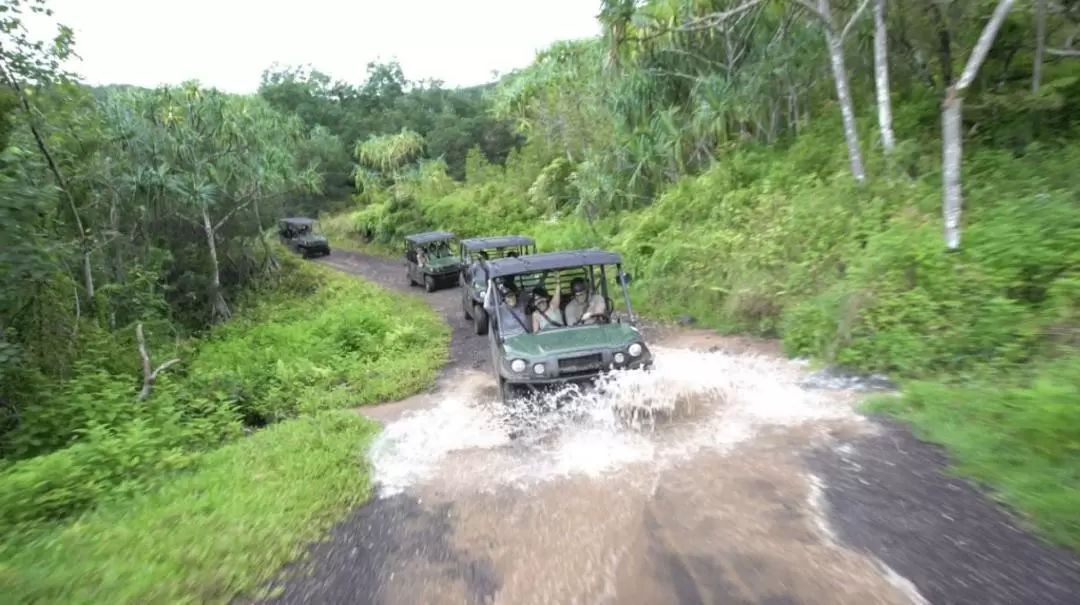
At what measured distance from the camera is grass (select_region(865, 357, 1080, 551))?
4.18 meters

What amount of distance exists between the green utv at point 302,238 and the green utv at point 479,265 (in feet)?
64.2

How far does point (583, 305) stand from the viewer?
8742 mm

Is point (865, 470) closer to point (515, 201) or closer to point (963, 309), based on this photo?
point (963, 309)

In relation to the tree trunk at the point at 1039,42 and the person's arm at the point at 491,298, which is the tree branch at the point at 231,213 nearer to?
the person's arm at the point at 491,298

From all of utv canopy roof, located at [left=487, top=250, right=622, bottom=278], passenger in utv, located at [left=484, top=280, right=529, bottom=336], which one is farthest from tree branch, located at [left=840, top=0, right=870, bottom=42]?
passenger in utv, located at [left=484, top=280, right=529, bottom=336]

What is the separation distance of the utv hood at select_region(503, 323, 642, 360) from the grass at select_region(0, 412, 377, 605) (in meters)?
1.98

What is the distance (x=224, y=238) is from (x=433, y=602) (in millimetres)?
23659

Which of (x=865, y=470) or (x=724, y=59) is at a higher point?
(x=724, y=59)

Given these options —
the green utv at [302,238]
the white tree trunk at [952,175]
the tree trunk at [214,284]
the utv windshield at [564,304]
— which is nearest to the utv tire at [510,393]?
the utv windshield at [564,304]

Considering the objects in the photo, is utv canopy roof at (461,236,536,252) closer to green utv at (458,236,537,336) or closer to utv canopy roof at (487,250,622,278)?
green utv at (458,236,537,336)

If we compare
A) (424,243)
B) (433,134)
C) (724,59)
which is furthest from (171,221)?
(433,134)

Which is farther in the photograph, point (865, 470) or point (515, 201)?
point (515, 201)

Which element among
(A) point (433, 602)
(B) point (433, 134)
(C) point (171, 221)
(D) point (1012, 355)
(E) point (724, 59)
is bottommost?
(A) point (433, 602)

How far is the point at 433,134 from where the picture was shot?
47375mm
